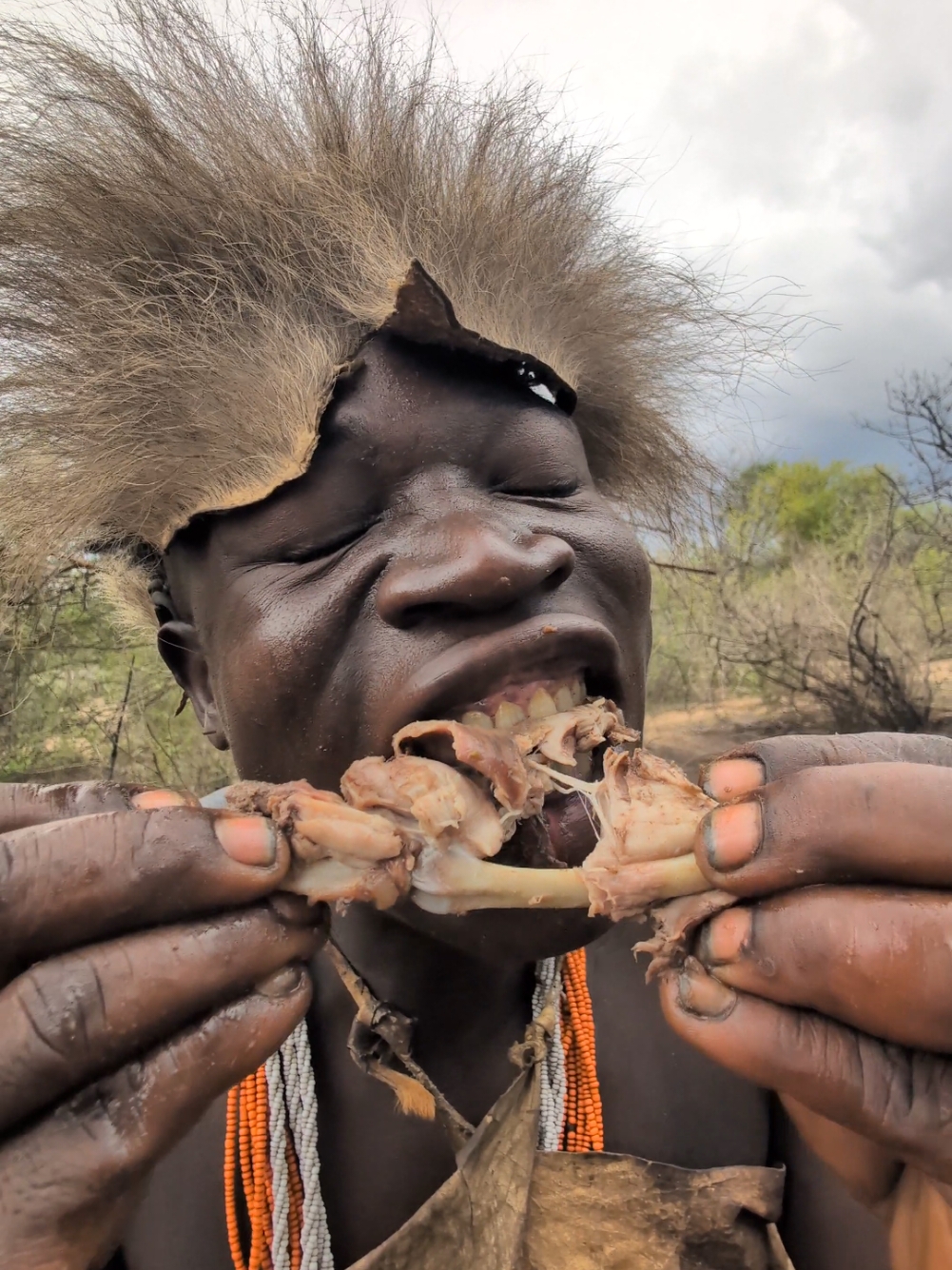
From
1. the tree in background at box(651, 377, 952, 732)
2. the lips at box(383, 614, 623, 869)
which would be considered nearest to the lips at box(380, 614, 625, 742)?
the lips at box(383, 614, 623, 869)

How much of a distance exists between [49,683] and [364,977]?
5.08 meters

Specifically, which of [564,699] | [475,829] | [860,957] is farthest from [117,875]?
[860,957]

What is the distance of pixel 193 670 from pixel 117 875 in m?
0.84

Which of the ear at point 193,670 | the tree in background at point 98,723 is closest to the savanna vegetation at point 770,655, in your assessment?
the tree in background at point 98,723

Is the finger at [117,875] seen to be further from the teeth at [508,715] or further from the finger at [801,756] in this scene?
the finger at [801,756]

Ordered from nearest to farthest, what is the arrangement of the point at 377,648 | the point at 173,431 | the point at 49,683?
the point at 377,648 → the point at 173,431 → the point at 49,683

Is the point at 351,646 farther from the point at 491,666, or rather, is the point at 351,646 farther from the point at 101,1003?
the point at 101,1003

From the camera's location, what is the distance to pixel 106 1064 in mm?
849

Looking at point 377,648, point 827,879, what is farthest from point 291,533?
point 827,879

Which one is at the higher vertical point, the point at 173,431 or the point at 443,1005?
the point at 173,431

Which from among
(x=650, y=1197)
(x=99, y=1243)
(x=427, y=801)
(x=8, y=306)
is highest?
(x=8, y=306)

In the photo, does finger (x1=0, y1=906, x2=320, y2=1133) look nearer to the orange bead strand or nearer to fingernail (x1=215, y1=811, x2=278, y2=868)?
fingernail (x1=215, y1=811, x2=278, y2=868)

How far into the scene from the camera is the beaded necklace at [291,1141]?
1.46 meters

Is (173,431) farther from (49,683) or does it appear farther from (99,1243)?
(49,683)
